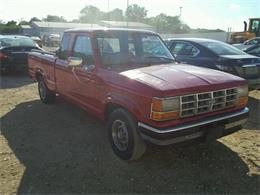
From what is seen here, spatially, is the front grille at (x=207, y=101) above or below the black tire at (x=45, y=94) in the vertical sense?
above

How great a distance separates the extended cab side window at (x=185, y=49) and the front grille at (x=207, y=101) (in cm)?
384

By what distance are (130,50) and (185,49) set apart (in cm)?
347

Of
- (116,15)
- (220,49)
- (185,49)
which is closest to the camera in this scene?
(220,49)

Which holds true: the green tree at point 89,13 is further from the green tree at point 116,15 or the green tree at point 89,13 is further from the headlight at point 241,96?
the headlight at point 241,96

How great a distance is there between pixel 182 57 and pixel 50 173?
206 inches

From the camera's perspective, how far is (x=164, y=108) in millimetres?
3223

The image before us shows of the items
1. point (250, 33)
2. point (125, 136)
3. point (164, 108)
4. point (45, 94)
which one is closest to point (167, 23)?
point (250, 33)

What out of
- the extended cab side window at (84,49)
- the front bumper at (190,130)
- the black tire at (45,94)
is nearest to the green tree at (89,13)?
the black tire at (45,94)

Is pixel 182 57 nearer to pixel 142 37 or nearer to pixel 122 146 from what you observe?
pixel 142 37

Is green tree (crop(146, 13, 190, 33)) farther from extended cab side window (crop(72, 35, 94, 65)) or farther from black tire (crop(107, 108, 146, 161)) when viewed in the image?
black tire (crop(107, 108, 146, 161))

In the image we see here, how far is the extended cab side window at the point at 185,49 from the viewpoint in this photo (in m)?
7.49

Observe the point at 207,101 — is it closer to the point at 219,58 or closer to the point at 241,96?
the point at 241,96

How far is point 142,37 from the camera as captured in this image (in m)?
4.94

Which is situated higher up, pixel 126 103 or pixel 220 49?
pixel 220 49
